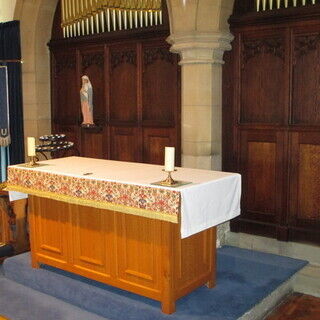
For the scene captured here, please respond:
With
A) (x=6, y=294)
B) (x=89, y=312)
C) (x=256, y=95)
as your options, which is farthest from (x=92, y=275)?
(x=256, y=95)

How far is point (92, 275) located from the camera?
4.25 metres

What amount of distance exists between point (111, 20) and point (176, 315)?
14.3 feet

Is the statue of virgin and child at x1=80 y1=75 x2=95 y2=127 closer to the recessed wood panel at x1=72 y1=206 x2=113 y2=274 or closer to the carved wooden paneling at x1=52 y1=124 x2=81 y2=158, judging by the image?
the carved wooden paneling at x1=52 y1=124 x2=81 y2=158

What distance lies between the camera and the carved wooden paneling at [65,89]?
7270mm

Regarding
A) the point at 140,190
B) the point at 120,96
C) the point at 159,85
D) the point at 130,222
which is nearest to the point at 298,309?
the point at 130,222

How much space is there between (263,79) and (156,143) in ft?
5.56

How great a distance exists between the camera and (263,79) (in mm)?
5352

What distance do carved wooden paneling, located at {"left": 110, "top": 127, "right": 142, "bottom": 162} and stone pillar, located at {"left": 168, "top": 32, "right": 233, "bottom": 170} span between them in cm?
115

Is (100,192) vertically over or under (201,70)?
under

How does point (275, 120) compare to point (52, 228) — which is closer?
point (52, 228)

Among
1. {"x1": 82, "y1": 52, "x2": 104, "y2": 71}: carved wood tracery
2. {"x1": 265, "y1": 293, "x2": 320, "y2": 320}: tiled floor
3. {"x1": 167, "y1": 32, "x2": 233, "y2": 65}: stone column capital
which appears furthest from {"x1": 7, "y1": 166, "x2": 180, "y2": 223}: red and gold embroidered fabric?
{"x1": 82, "y1": 52, "x2": 104, "y2": 71}: carved wood tracery

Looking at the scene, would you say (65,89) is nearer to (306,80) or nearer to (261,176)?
(261,176)

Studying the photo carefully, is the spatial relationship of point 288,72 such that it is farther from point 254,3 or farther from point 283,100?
point 254,3

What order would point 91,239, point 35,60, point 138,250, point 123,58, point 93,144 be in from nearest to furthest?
1. point 138,250
2. point 91,239
3. point 123,58
4. point 93,144
5. point 35,60
